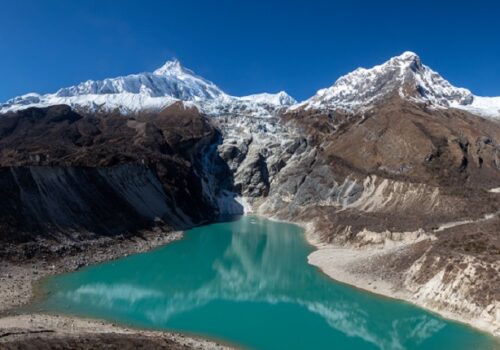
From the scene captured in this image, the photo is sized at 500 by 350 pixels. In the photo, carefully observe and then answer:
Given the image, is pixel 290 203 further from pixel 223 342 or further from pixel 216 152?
pixel 223 342

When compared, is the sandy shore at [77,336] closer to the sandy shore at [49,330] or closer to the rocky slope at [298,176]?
the sandy shore at [49,330]

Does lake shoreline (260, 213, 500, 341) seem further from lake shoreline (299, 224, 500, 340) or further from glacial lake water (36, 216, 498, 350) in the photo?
glacial lake water (36, 216, 498, 350)

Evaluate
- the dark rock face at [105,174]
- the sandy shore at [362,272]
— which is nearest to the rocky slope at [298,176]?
the dark rock face at [105,174]

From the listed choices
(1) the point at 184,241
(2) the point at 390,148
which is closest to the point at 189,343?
(1) the point at 184,241

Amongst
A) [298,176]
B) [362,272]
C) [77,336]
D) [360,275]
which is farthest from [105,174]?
[298,176]

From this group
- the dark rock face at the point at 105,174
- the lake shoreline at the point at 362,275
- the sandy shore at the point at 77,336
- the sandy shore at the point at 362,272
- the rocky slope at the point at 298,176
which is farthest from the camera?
the dark rock face at the point at 105,174

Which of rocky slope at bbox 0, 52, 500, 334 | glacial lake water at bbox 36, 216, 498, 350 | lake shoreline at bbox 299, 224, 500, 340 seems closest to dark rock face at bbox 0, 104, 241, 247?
rocky slope at bbox 0, 52, 500, 334
